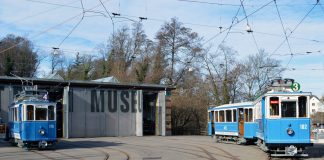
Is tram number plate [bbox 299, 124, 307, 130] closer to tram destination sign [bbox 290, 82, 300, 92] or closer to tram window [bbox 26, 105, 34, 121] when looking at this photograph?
tram destination sign [bbox 290, 82, 300, 92]

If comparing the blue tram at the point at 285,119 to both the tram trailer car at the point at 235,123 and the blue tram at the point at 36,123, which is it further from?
the blue tram at the point at 36,123

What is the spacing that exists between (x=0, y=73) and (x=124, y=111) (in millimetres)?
18685

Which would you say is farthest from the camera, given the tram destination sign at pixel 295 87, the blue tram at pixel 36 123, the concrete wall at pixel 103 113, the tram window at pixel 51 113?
the concrete wall at pixel 103 113

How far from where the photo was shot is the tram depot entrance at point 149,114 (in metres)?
49.5

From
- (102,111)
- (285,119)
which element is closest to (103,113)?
(102,111)

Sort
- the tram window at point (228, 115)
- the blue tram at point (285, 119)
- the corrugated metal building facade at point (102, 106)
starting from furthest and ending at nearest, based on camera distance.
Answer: the corrugated metal building facade at point (102, 106), the tram window at point (228, 115), the blue tram at point (285, 119)

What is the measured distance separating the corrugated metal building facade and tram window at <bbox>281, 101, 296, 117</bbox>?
2603cm

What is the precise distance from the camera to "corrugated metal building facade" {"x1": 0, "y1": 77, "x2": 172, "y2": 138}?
42.5 metres

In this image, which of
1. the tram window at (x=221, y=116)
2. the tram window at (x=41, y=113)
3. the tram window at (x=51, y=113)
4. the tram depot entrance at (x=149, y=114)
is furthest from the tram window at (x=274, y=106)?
the tram depot entrance at (x=149, y=114)

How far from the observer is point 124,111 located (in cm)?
4688

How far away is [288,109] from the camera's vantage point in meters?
20.1

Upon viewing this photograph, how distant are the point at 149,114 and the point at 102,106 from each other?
21.2ft

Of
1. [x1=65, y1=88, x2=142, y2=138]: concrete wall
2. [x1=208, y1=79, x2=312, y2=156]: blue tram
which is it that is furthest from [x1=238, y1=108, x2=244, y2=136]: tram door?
[x1=65, y1=88, x2=142, y2=138]: concrete wall

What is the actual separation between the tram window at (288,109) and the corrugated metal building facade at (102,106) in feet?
85.4
